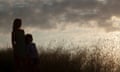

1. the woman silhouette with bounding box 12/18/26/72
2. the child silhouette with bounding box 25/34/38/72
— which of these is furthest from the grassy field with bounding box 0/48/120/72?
the woman silhouette with bounding box 12/18/26/72

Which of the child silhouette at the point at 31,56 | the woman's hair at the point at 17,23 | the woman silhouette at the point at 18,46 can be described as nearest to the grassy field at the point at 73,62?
the child silhouette at the point at 31,56

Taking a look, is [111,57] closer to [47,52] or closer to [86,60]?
[86,60]

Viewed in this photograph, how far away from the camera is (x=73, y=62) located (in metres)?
11.6

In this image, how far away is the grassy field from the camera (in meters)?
10.7

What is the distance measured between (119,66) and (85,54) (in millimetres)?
1659

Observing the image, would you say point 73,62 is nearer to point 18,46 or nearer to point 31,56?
point 31,56

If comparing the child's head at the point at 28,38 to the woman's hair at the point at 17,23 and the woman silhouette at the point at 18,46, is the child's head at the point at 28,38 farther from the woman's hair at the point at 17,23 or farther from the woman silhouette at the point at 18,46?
the woman's hair at the point at 17,23

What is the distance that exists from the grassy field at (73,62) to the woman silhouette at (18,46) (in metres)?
2.51

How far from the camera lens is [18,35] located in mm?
7910

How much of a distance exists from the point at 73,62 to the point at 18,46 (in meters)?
3.97

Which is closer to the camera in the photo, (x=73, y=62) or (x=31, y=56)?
(x=31, y=56)

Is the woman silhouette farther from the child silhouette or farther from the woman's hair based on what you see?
the child silhouette

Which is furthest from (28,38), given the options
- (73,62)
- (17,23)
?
(73,62)

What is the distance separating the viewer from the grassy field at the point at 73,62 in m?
10.7
